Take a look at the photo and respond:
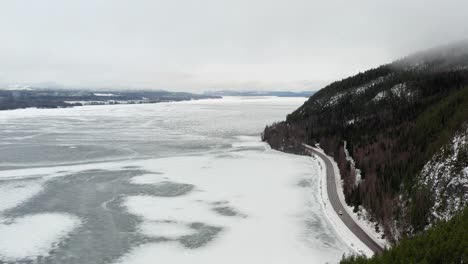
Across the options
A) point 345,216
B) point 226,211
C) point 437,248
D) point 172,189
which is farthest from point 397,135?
point 437,248

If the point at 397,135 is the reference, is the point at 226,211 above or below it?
below

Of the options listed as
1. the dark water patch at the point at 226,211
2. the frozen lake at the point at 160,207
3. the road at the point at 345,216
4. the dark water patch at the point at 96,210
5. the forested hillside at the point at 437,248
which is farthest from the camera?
the dark water patch at the point at 226,211

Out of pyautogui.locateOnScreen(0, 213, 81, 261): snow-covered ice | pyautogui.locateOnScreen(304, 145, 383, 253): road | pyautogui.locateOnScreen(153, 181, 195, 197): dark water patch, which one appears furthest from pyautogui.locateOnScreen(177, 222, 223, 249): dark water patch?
pyautogui.locateOnScreen(304, 145, 383, 253): road

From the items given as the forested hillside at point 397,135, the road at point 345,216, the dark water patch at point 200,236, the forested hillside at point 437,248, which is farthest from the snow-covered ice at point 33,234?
the forested hillside at point 397,135

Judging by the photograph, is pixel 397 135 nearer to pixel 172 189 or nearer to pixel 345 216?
pixel 345 216

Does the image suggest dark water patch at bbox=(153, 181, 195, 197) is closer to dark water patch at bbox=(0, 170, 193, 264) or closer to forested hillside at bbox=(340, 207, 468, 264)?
dark water patch at bbox=(0, 170, 193, 264)

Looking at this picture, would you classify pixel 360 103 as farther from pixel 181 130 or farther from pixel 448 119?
pixel 448 119

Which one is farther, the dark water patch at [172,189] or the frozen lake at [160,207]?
the dark water patch at [172,189]

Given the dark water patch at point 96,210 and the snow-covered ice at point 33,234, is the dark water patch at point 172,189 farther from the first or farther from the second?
the snow-covered ice at point 33,234
